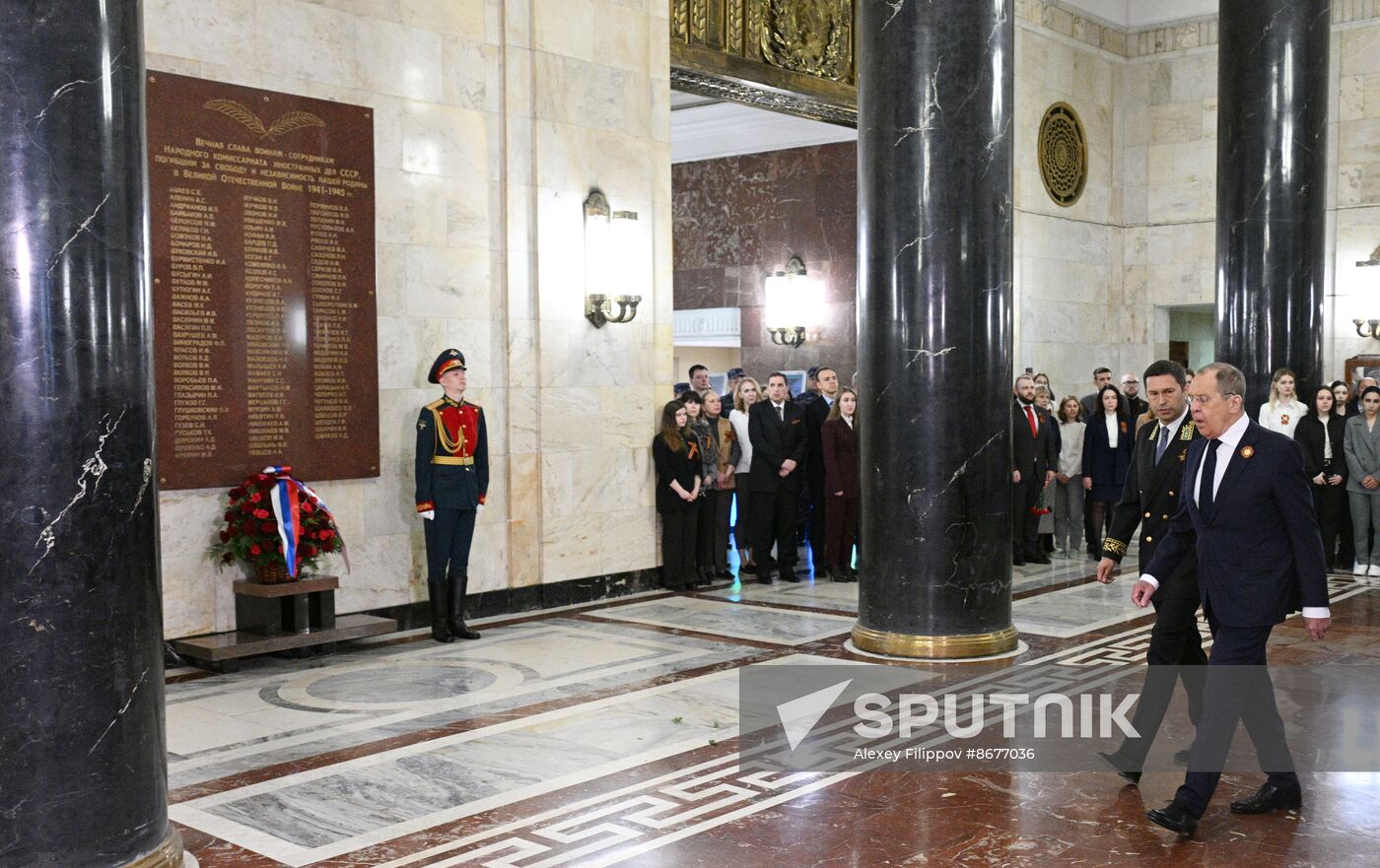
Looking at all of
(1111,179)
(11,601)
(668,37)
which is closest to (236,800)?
(11,601)

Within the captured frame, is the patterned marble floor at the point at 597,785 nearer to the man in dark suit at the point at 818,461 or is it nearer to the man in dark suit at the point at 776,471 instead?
the man in dark suit at the point at 776,471

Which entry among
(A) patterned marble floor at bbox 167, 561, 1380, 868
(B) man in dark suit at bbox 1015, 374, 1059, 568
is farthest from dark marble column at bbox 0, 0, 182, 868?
(B) man in dark suit at bbox 1015, 374, 1059, 568

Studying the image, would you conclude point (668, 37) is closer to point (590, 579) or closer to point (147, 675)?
point (590, 579)

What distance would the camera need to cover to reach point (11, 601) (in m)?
3.71

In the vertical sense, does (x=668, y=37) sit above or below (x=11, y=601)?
above

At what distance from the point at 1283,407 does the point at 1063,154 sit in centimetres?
558

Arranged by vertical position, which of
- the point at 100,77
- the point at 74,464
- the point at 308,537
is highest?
the point at 100,77

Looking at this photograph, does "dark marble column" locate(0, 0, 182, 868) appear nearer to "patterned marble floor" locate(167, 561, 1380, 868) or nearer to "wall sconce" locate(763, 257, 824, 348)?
"patterned marble floor" locate(167, 561, 1380, 868)

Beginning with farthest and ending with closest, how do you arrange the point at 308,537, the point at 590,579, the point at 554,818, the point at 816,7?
the point at 816,7, the point at 590,579, the point at 308,537, the point at 554,818

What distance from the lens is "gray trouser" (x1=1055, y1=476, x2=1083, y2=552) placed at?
12305 millimetres

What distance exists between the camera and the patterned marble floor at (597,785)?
177 inches

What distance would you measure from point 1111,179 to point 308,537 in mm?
11932

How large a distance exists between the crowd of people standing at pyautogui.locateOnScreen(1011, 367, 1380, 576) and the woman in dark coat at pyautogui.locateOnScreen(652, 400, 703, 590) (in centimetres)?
282

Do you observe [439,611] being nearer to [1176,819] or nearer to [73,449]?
[73,449]
